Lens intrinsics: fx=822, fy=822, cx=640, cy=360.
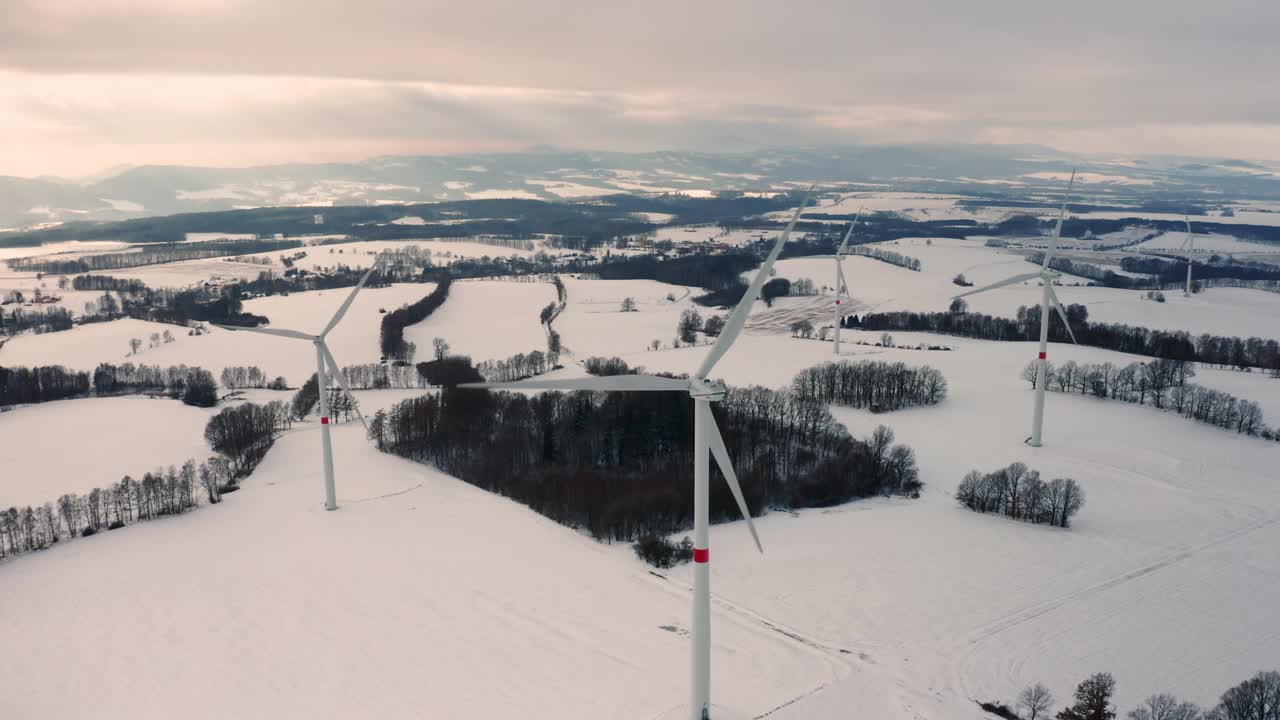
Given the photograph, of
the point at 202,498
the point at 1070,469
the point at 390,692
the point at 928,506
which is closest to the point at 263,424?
the point at 202,498

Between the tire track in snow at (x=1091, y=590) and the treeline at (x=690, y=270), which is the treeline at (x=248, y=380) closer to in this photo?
the tire track in snow at (x=1091, y=590)

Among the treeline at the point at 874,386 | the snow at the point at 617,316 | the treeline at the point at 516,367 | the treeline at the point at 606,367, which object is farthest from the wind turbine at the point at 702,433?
the snow at the point at 617,316

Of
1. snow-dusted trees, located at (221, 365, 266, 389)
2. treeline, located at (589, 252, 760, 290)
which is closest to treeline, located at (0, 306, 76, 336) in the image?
snow-dusted trees, located at (221, 365, 266, 389)

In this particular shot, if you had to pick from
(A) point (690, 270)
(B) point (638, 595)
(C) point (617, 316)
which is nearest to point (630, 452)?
(B) point (638, 595)

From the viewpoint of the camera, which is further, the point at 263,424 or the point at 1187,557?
the point at 263,424

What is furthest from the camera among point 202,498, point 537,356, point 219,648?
point 537,356

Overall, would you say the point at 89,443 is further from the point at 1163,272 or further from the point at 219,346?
the point at 1163,272

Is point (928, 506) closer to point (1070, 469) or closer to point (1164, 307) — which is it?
point (1070, 469)
